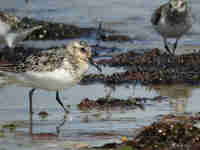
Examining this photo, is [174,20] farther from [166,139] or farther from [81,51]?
[166,139]

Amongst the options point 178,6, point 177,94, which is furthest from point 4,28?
point 177,94

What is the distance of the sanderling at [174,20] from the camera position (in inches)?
461

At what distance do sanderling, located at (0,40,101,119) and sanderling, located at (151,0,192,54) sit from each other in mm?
4677

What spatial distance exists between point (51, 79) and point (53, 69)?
0.12m

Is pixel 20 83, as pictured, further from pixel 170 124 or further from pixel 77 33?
pixel 77 33

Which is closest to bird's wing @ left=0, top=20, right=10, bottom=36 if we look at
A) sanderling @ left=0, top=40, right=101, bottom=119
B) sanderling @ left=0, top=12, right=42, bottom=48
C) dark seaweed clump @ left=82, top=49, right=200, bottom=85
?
sanderling @ left=0, top=12, right=42, bottom=48

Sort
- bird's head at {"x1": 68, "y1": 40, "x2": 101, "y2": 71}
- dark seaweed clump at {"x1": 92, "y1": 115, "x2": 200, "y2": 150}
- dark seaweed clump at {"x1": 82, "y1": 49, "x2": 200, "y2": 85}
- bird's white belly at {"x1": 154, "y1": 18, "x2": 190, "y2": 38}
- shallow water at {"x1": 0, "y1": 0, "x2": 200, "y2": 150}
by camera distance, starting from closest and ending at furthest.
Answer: dark seaweed clump at {"x1": 92, "y1": 115, "x2": 200, "y2": 150} < shallow water at {"x1": 0, "y1": 0, "x2": 200, "y2": 150} < bird's head at {"x1": 68, "y1": 40, "x2": 101, "y2": 71} < dark seaweed clump at {"x1": 82, "y1": 49, "x2": 200, "y2": 85} < bird's white belly at {"x1": 154, "y1": 18, "x2": 190, "y2": 38}

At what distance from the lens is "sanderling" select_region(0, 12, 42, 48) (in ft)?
38.5

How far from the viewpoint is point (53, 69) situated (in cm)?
695

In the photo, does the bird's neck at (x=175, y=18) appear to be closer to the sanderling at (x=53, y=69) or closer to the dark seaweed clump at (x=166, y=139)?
the sanderling at (x=53, y=69)

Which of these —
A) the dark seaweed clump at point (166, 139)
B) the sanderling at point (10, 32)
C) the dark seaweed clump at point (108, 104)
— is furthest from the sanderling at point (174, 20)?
the dark seaweed clump at point (166, 139)

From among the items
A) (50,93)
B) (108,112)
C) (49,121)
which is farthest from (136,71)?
(49,121)

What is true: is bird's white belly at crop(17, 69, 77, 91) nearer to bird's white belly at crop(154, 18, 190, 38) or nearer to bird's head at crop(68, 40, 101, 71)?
bird's head at crop(68, 40, 101, 71)

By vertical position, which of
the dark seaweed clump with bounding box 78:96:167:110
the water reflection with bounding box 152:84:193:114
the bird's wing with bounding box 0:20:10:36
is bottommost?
the water reflection with bounding box 152:84:193:114
